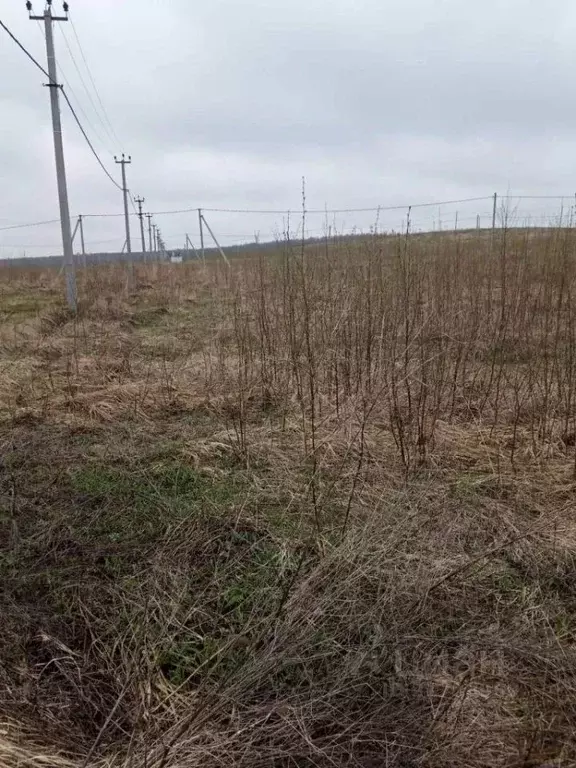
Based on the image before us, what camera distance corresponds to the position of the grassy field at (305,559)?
1.42m

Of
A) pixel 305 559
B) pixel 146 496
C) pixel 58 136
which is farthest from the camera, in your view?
pixel 58 136

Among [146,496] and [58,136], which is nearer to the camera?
[146,496]

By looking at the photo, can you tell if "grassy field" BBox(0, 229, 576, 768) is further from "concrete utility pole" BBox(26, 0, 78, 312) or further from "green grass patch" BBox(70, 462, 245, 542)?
"concrete utility pole" BBox(26, 0, 78, 312)

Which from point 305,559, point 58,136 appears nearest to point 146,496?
point 305,559

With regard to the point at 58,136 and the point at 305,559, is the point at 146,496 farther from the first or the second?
the point at 58,136

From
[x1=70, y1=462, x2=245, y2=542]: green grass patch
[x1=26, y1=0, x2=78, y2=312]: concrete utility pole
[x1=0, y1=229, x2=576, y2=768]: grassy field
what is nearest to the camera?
[x1=0, y1=229, x2=576, y2=768]: grassy field

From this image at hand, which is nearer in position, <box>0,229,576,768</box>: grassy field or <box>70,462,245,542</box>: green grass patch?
<box>0,229,576,768</box>: grassy field

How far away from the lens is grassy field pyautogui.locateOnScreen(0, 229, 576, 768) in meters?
1.42

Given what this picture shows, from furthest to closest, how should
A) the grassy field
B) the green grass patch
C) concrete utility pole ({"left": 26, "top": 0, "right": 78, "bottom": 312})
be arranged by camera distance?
concrete utility pole ({"left": 26, "top": 0, "right": 78, "bottom": 312}), the green grass patch, the grassy field

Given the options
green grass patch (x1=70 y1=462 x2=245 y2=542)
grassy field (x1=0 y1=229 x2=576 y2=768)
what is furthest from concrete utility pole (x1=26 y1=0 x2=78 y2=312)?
green grass patch (x1=70 y1=462 x2=245 y2=542)

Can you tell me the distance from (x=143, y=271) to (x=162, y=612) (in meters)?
16.8

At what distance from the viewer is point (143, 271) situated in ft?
56.9

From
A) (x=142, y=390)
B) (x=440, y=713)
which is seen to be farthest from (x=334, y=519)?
(x=142, y=390)

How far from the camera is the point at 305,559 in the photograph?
2.15 m
